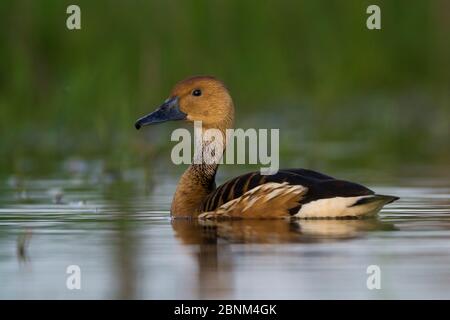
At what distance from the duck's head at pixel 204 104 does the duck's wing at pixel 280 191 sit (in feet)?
3.88

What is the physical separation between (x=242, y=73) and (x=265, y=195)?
859 cm

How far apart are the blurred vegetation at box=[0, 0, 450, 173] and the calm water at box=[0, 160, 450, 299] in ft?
12.4

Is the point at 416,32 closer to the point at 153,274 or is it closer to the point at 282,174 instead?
the point at 282,174

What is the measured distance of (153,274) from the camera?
27.7 ft

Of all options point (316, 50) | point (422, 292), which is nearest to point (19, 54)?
point (316, 50)

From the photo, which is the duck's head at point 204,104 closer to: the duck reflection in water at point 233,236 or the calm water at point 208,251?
the calm water at point 208,251

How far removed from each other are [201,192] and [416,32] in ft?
31.3

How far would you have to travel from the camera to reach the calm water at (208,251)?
793 cm

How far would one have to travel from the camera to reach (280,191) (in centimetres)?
1109

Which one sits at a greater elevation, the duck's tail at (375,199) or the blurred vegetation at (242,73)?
the blurred vegetation at (242,73)

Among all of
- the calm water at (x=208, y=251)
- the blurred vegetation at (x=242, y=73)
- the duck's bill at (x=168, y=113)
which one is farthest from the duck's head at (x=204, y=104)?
the blurred vegetation at (x=242, y=73)

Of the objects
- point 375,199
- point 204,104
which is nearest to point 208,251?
point 375,199

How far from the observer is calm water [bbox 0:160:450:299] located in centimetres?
793

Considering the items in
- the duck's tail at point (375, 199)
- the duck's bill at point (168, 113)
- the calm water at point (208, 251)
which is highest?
the duck's bill at point (168, 113)
